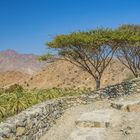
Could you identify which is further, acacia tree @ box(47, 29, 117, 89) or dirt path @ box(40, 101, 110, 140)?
acacia tree @ box(47, 29, 117, 89)

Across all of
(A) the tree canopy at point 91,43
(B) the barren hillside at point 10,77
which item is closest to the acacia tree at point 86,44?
(A) the tree canopy at point 91,43

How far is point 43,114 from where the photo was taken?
17.5 m

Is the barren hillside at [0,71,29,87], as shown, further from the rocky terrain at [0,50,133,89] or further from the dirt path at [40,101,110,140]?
the dirt path at [40,101,110,140]

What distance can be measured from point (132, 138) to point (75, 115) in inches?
206

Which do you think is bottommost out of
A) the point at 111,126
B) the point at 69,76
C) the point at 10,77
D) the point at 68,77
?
the point at 111,126

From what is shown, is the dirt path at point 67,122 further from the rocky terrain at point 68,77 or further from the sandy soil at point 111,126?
the rocky terrain at point 68,77

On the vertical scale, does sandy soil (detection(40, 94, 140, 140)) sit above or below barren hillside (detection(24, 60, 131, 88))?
below

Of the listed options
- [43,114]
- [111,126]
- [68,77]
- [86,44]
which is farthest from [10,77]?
[111,126]

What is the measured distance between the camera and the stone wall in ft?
44.4

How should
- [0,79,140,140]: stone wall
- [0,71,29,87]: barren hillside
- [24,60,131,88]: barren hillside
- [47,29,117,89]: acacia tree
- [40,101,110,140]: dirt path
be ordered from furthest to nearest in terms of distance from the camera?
1. [0,71,29,87]: barren hillside
2. [24,60,131,88]: barren hillside
3. [47,29,117,89]: acacia tree
4. [40,101,110,140]: dirt path
5. [0,79,140,140]: stone wall

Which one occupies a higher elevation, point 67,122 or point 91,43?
point 91,43

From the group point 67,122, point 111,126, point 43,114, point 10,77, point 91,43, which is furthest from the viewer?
point 10,77

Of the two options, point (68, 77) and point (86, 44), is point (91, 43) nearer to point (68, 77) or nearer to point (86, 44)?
point (86, 44)

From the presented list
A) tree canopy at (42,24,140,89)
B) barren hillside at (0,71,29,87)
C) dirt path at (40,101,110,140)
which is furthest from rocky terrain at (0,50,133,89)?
dirt path at (40,101,110,140)
